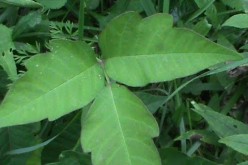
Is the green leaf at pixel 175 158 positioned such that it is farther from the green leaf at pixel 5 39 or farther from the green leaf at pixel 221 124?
the green leaf at pixel 5 39

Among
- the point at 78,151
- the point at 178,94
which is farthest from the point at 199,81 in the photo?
the point at 78,151

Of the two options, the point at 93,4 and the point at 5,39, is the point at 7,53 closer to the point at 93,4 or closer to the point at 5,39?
the point at 5,39

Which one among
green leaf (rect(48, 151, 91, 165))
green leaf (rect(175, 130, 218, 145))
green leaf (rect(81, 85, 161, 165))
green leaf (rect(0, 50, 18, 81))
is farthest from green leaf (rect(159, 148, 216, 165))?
green leaf (rect(0, 50, 18, 81))

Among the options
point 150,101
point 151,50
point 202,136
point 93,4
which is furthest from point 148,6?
point 151,50

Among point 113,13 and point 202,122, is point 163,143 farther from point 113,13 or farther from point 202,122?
point 113,13

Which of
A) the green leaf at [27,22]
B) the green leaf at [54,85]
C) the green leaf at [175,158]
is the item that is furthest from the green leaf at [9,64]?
the green leaf at [175,158]
